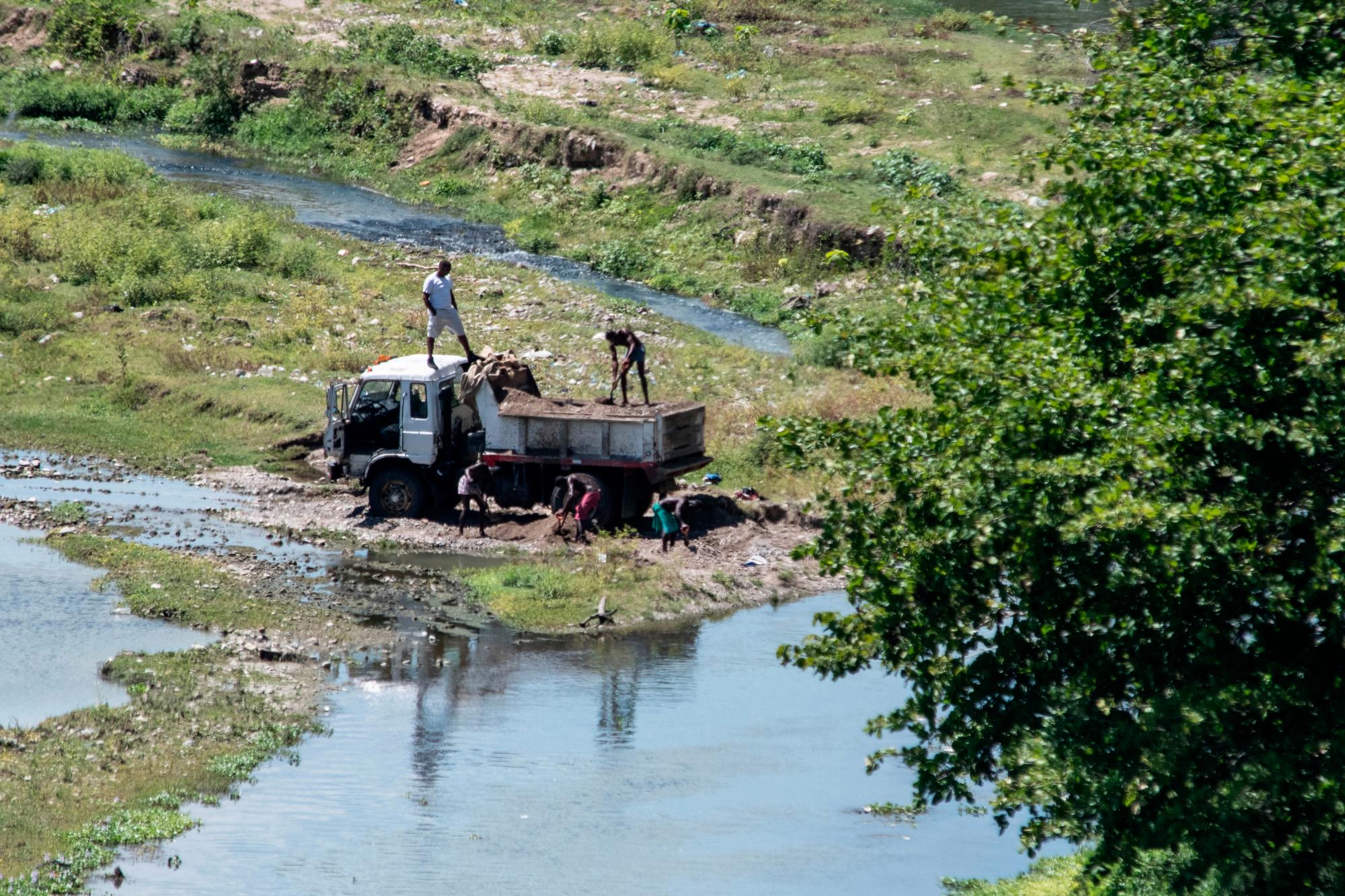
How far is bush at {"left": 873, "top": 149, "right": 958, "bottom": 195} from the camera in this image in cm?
3731

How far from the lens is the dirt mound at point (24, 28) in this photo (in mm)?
57469

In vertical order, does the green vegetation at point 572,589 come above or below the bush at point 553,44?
below

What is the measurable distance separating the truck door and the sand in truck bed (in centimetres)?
104

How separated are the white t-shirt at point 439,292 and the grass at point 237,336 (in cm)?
438

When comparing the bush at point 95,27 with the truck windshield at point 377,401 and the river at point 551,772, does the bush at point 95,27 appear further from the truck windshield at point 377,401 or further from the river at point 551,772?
the river at point 551,772

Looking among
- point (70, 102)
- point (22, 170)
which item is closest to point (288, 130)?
point (70, 102)

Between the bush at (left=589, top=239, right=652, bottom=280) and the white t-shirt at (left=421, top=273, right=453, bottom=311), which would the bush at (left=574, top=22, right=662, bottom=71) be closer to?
the bush at (left=589, top=239, right=652, bottom=280)

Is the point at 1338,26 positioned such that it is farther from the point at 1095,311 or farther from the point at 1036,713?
the point at 1036,713

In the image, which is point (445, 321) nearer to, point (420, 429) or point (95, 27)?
point (420, 429)

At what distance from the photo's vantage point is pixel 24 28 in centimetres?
5834

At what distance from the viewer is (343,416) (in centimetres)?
2227

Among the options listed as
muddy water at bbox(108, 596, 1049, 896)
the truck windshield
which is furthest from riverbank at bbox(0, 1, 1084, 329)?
muddy water at bbox(108, 596, 1049, 896)

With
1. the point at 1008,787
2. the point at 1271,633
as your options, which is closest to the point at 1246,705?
the point at 1271,633

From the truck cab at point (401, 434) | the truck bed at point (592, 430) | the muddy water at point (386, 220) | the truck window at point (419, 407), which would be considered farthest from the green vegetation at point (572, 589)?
the muddy water at point (386, 220)
